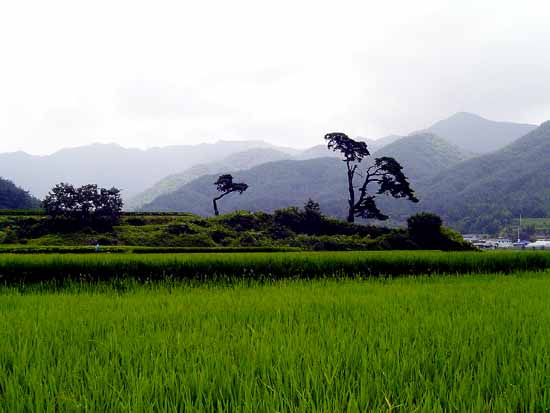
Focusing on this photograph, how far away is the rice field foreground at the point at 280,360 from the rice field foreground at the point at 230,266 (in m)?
6.97

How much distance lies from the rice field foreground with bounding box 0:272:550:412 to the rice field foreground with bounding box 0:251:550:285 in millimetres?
6975

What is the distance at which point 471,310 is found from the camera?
18.9 ft

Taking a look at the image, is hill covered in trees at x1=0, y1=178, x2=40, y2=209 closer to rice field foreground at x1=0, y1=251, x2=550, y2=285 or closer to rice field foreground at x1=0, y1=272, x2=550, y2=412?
rice field foreground at x1=0, y1=251, x2=550, y2=285

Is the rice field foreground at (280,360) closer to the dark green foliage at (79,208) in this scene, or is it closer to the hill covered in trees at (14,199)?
the dark green foliage at (79,208)

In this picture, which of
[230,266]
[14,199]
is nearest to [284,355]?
[230,266]

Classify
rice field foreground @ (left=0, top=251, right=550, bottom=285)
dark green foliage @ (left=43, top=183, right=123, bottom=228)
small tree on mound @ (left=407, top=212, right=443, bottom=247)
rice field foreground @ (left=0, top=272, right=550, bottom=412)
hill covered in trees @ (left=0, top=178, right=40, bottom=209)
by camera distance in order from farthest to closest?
hill covered in trees @ (left=0, top=178, right=40, bottom=209)
dark green foliage @ (left=43, top=183, right=123, bottom=228)
small tree on mound @ (left=407, top=212, right=443, bottom=247)
rice field foreground @ (left=0, top=251, right=550, bottom=285)
rice field foreground @ (left=0, top=272, right=550, bottom=412)

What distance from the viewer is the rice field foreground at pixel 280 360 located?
2.53 meters

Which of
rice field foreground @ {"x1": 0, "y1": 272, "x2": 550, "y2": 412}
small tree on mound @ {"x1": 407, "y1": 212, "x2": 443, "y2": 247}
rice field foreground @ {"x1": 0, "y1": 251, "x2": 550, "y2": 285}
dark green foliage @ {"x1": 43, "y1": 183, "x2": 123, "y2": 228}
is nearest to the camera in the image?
rice field foreground @ {"x1": 0, "y1": 272, "x2": 550, "y2": 412}

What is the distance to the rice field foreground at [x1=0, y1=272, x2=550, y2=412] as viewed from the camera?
2.53 metres

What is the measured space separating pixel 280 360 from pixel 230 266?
35.2ft

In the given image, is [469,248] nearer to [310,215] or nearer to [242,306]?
[310,215]

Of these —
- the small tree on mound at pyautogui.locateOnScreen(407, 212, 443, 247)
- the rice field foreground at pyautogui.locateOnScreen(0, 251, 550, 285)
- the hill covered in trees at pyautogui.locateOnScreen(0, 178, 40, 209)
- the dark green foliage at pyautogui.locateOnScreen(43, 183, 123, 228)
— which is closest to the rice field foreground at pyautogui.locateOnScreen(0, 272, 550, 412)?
the rice field foreground at pyautogui.locateOnScreen(0, 251, 550, 285)

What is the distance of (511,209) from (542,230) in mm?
33503

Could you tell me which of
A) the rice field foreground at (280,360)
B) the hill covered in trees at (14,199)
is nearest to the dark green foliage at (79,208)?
the rice field foreground at (280,360)
